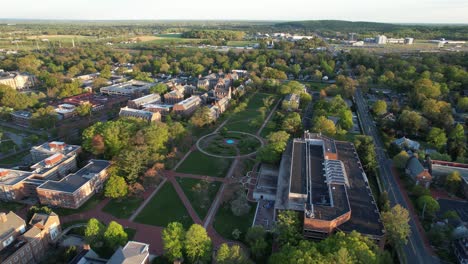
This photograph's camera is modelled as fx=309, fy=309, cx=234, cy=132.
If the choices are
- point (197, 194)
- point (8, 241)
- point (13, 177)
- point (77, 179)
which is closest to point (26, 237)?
point (8, 241)

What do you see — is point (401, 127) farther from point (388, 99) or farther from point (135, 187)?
point (135, 187)

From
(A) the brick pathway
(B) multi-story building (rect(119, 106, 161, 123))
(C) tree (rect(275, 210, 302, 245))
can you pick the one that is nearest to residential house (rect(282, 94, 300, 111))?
(B) multi-story building (rect(119, 106, 161, 123))

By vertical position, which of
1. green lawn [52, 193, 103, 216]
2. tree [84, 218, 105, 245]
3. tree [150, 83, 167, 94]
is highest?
tree [150, 83, 167, 94]

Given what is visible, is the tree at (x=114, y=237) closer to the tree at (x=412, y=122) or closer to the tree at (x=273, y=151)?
the tree at (x=273, y=151)

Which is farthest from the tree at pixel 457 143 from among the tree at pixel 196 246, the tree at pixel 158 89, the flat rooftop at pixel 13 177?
the tree at pixel 158 89

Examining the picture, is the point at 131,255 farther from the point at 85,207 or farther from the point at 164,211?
the point at 85,207

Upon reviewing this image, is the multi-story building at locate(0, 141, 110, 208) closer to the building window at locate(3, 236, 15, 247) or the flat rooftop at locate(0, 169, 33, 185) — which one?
the flat rooftop at locate(0, 169, 33, 185)
